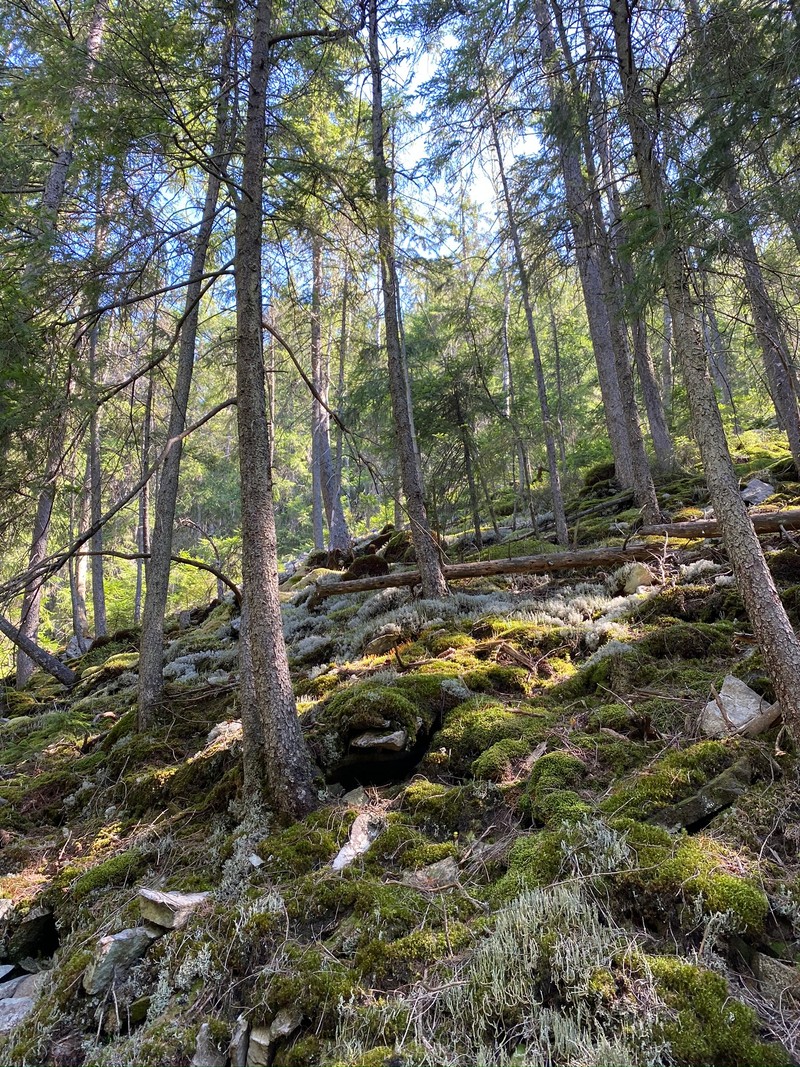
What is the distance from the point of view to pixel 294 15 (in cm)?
629

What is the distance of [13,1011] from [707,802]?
4508 millimetres

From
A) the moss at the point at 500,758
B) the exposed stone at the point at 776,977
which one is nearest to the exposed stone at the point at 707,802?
the exposed stone at the point at 776,977

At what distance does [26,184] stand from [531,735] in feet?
41.3

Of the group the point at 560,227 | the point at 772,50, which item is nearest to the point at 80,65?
the point at 560,227

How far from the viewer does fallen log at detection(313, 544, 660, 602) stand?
7.67 metres

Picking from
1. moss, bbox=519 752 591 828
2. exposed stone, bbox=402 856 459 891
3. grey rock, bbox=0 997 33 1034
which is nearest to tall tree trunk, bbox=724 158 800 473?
moss, bbox=519 752 591 828

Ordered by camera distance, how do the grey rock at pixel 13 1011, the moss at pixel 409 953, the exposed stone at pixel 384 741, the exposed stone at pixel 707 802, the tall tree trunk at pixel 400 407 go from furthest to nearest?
the tall tree trunk at pixel 400 407 < the exposed stone at pixel 384 741 < the grey rock at pixel 13 1011 < the exposed stone at pixel 707 802 < the moss at pixel 409 953

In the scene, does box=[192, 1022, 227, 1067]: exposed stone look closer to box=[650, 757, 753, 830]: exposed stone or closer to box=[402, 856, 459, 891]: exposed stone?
box=[402, 856, 459, 891]: exposed stone

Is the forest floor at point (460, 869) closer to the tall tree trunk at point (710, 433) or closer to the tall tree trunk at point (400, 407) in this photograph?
the tall tree trunk at point (710, 433)

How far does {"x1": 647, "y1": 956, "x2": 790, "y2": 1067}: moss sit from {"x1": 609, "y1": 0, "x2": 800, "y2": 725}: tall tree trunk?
1654 mm

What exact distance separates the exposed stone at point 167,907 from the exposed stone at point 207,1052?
828 millimetres

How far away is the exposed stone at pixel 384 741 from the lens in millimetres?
4625

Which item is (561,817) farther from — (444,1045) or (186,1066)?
(186,1066)

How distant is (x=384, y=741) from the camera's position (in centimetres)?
462
